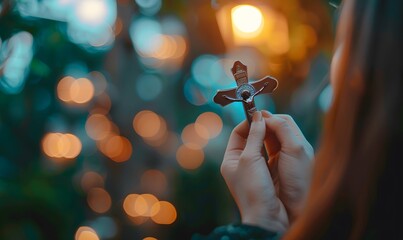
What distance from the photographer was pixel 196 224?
4.19ft

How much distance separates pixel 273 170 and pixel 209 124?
601 mm

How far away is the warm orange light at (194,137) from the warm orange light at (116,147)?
202 millimetres

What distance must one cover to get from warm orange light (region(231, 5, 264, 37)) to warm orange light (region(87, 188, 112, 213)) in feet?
3.17

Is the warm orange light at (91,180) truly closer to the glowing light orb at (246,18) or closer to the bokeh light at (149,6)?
the bokeh light at (149,6)

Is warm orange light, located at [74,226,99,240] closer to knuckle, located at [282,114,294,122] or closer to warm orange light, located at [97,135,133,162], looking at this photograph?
warm orange light, located at [97,135,133,162]

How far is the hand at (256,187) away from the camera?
2.25ft

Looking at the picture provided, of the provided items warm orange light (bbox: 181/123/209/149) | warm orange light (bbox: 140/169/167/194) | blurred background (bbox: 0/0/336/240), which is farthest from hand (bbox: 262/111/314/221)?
warm orange light (bbox: 140/169/167/194)

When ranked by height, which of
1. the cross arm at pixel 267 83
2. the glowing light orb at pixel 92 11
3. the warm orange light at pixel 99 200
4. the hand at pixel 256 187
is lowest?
the warm orange light at pixel 99 200

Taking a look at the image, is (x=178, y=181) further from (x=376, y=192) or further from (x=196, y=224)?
(x=376, y=192)

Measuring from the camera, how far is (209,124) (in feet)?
4.30

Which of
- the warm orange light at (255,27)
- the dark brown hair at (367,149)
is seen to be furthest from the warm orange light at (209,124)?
the dark brown hair at (367,149)

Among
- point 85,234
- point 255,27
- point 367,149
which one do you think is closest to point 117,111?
point 85,234

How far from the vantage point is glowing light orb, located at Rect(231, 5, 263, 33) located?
902 millimetres

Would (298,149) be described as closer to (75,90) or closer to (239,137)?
(239,137)
